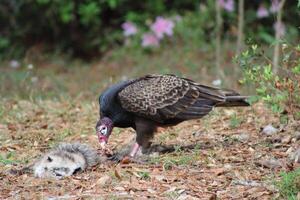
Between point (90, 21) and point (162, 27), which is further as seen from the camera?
point (90, 21)

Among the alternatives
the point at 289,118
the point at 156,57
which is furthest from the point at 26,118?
the point at 156,57

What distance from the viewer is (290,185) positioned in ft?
16.1

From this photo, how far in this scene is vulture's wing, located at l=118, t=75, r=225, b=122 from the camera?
617 centimetres

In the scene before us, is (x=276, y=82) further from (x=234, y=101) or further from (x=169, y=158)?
(x=169, y=158)

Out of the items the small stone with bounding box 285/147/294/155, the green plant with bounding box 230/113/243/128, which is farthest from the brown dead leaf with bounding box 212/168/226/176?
the green plant with bounding box 230/113/243/128

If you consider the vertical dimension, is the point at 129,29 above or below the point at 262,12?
below

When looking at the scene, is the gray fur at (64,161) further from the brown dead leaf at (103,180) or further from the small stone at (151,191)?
the small stone at (151,191)

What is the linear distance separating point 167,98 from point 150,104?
0.19 metres

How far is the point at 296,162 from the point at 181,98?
1187 mm

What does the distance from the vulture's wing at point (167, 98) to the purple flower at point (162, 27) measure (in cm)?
659

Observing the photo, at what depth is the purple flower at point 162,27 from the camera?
13055mm

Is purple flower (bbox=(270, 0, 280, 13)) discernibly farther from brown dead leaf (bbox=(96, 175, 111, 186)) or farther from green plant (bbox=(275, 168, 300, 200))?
brown dead leaf (bbox=(96, 175, 111, 186))

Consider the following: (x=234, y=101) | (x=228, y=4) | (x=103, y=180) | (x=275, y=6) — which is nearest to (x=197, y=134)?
(x=234, y=101)

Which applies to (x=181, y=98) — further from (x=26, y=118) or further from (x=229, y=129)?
(x=26, y=118)
